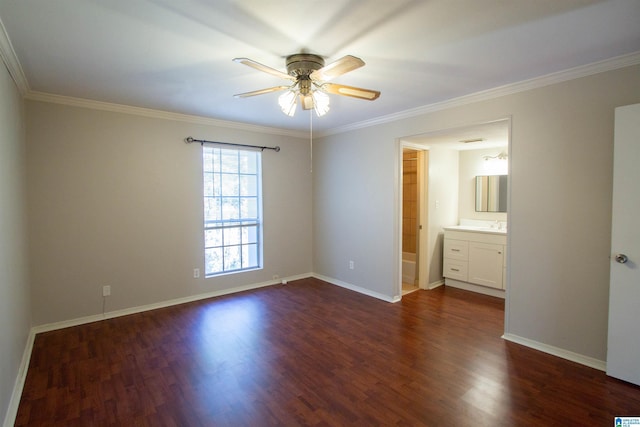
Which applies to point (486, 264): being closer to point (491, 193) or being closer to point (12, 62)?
point (491, 193)

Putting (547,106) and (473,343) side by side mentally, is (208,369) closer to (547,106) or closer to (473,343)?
(473,343)

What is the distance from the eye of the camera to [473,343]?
300 centimetres

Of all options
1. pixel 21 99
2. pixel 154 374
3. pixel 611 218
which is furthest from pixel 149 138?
pixel 611 218

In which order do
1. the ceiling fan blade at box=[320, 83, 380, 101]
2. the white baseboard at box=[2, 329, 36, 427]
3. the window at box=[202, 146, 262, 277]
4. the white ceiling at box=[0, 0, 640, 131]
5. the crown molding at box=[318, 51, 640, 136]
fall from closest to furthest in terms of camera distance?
the white ceiling at box=[0, 0, 640, 131], the white baseboard at box=[2, 329, 36, 427], the ceiling fan blade at box=[320, 83, 380, 101], the crown molding at box=[318, 51, 640, 136], the window at box=[202, 146, 262, 277]

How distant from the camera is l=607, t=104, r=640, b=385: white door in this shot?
7.39ft

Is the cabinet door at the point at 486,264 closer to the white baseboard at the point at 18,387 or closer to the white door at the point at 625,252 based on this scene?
the white door at the point at 625,252

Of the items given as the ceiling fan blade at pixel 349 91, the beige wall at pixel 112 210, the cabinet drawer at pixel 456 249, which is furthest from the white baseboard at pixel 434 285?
the ceiling fan blade at pixel 349 91

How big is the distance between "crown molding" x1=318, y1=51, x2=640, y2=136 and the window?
2068 mm

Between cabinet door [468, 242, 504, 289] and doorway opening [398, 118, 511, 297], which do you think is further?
doorway opening [398, 118, 511, 297]

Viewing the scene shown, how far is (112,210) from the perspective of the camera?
362 centimetres

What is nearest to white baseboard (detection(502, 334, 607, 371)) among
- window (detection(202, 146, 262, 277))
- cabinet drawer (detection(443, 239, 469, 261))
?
cabinet drawer (detection(443, 239, 469, 261))

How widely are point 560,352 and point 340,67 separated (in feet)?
9.85

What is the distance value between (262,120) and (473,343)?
367 centimetres

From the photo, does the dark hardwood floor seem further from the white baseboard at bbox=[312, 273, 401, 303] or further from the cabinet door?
the cabinet door
